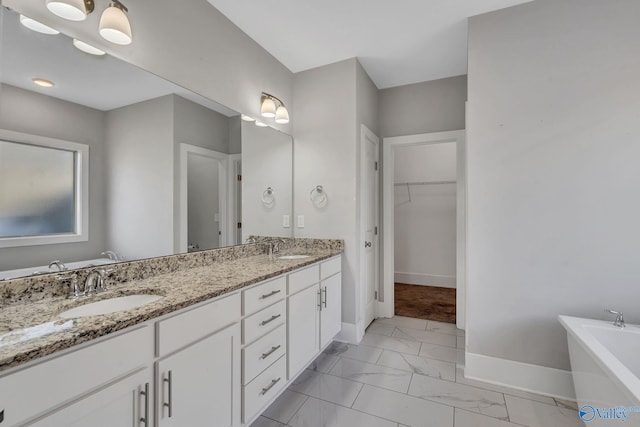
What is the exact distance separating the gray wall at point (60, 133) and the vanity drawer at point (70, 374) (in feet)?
1.98

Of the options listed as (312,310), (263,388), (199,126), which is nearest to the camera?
(263,388)

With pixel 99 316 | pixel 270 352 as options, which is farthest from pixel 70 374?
pixel 270 352

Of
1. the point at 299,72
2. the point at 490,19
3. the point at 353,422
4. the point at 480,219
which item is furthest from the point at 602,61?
the point at 353,422

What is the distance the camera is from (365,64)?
278 centimetres

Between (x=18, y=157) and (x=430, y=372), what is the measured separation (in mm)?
2699

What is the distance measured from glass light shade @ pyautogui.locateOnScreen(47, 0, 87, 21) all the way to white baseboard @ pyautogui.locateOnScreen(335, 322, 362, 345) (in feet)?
8.94

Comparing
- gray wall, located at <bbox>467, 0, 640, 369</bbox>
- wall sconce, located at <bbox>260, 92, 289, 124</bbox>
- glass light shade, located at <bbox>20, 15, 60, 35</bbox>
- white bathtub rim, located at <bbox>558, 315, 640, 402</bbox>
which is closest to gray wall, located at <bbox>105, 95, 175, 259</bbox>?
glass light shade, located at <bbox>20, 15, 60, 35</bbox>

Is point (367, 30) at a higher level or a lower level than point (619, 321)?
higher

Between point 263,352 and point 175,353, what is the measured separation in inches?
23.0

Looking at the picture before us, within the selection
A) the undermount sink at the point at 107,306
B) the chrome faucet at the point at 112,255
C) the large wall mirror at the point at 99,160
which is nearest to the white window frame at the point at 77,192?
the large wall mirror at the point at 99,160

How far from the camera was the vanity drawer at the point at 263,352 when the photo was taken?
4.74 ft

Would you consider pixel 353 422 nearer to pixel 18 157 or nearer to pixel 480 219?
pixel 480 219

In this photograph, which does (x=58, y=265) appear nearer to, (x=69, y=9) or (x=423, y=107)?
(x=69, y=9)

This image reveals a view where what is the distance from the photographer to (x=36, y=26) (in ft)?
3.83
